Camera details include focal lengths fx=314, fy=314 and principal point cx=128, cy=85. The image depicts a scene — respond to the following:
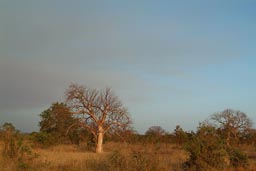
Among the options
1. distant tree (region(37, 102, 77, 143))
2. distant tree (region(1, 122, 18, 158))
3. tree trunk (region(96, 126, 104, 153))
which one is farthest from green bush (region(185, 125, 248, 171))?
distant tree (region(37, 102, 77, 143))

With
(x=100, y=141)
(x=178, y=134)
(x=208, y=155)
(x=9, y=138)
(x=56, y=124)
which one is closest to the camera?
(x=208, y=155)

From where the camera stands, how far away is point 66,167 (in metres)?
11.2

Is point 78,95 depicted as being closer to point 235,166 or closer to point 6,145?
point 6,145

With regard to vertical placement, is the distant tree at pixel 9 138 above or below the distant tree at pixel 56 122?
below

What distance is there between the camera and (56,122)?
34.5 m

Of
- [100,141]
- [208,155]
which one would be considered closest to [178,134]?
[100,141]

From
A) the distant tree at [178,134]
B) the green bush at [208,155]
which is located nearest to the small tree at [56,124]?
the distant tree at [178,134]

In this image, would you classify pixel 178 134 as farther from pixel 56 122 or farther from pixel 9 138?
pixel 9 138

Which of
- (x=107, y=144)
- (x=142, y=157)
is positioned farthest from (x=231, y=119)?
(x=142, y=157)

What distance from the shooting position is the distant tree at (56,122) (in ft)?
106

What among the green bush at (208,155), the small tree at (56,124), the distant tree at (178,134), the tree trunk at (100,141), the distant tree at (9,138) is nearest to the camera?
the green bush at (208,155)

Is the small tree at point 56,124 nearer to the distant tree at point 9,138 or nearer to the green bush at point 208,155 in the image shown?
the distant tree at point 9,138

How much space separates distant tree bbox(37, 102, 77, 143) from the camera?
3241 centimetres

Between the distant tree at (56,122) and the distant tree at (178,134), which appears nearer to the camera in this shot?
the distant tree at (56,122)
